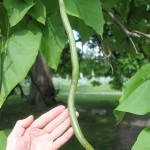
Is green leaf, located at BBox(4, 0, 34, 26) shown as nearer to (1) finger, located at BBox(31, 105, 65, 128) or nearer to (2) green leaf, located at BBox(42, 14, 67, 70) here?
(2) green leaf, located at BBox(42, 14, 67, 70)

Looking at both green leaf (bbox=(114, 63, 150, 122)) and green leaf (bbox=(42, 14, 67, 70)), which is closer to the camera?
green leaf (bbox=(114, 63, 150, 122))

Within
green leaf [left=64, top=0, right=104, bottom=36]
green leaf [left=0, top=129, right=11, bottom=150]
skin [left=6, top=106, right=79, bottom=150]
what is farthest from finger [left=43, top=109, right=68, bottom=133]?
green leaf [left=64, top=0, right=104, bottom=36]

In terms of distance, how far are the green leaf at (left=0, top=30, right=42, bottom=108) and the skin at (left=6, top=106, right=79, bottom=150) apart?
151mm

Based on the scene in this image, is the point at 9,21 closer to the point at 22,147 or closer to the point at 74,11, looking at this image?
the point at 74,11

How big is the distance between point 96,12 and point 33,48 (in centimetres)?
17

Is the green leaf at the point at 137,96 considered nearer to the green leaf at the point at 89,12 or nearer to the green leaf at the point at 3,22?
the green leaf at the point at 89,12

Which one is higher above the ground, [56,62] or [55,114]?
[56,62]

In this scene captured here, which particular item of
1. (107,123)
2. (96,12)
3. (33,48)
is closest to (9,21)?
(33,48)

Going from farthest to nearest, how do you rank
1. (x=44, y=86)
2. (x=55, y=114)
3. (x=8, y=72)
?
1. (x=44, y=86)
2. (x=55, y=114)
3. (x=8, y=72)

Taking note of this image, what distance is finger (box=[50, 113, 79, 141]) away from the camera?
90 centimetres

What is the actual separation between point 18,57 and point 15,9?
10 cm

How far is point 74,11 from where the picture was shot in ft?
2.83

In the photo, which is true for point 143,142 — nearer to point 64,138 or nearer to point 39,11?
point 64,138

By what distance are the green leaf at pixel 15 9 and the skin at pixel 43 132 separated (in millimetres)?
227
